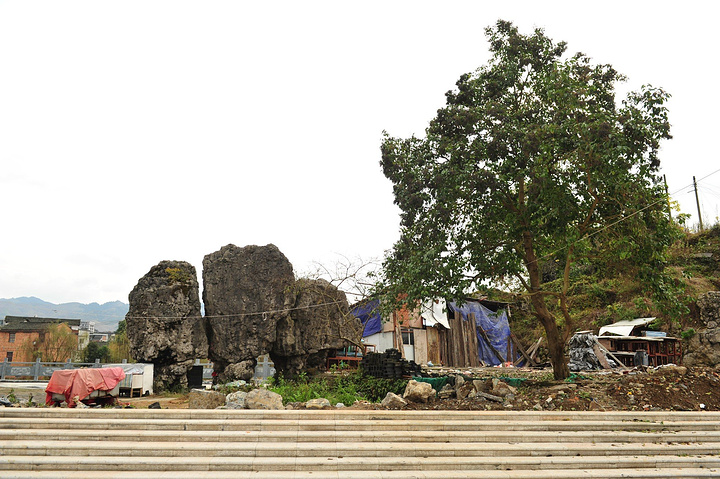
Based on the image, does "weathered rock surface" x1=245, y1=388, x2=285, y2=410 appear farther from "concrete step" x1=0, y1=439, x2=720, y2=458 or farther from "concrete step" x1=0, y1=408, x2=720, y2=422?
"concrete step" x1=0, y1=439, x2=720, y2=458

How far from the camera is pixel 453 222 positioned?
12.6m

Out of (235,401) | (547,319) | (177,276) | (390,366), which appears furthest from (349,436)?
(177,276)

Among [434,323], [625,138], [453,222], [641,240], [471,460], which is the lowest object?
[471,460]

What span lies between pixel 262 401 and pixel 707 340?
12713 mm

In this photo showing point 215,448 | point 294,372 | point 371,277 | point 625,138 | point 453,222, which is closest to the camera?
point 215,448

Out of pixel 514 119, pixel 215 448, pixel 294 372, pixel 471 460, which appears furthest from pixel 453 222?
pixel 294 372

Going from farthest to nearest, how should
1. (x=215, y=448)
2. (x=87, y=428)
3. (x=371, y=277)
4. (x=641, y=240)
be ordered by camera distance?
(x=371, y=277), (x=641, y=240), (x=87, y=428), (x=215, y=448)

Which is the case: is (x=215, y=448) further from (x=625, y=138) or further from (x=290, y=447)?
(x=625, y=138)

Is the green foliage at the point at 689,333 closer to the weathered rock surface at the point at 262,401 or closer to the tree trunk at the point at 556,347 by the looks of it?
the tree trunk at the point at 556,347

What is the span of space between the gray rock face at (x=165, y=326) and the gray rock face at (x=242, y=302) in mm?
751

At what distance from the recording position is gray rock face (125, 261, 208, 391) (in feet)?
56.4

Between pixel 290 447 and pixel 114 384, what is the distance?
22.7 ft

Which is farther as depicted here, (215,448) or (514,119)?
(514,119)

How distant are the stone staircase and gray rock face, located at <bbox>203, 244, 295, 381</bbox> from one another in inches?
413
